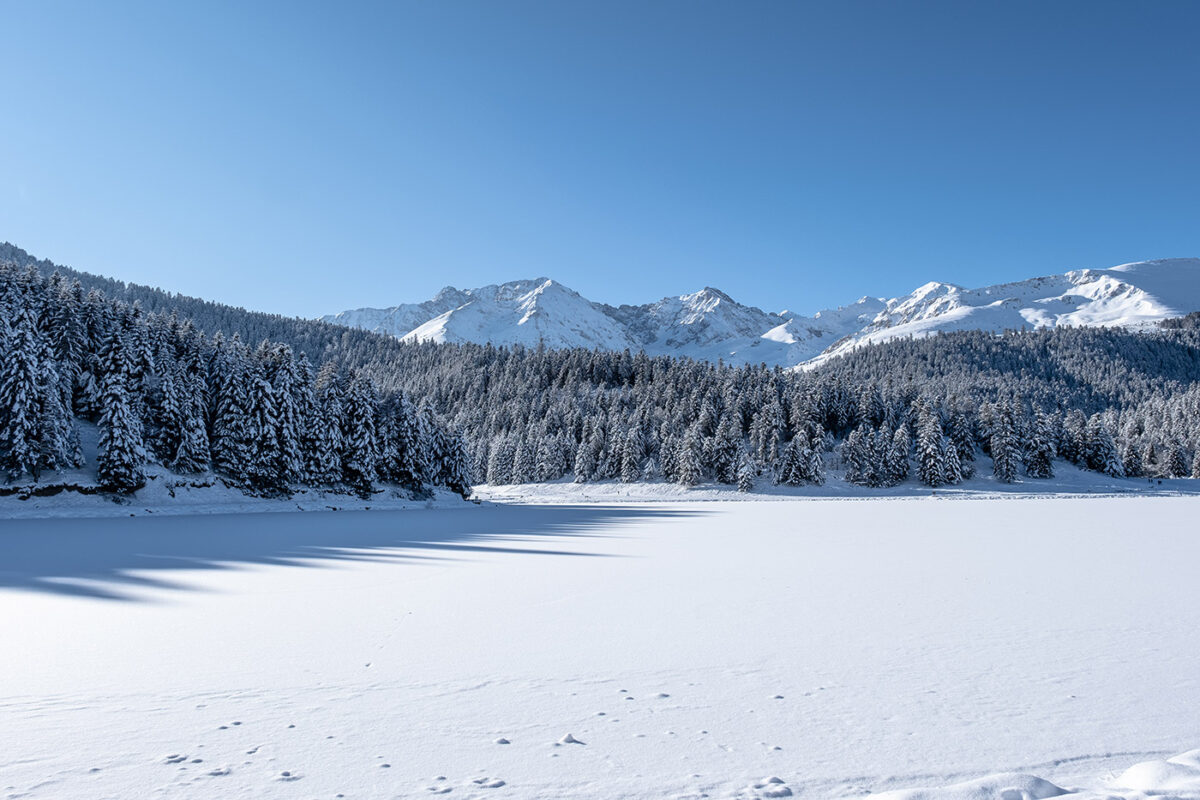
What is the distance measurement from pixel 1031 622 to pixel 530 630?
8360 mm

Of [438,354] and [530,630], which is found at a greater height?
[438,354]

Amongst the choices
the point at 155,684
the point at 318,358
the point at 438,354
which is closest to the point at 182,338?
the point at 155,684

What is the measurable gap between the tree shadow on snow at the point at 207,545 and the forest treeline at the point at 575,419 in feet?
51.3

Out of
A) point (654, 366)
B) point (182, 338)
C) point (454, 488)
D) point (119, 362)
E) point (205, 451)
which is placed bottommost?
point (454, 488)

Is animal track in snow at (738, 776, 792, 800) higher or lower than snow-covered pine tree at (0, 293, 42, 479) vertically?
lower

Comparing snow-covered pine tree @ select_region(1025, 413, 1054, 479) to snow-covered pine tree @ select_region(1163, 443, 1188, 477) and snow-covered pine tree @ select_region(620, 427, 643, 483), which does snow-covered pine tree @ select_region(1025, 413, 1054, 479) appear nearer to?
snow-covered pine tree @ select_region(1163, 443, 1188, 477)

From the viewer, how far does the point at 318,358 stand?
18112 cm

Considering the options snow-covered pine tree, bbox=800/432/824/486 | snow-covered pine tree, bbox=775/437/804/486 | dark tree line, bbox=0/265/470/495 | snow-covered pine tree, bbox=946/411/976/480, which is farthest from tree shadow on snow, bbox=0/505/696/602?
snow-covered pine tree, bbox=946/411/976/480

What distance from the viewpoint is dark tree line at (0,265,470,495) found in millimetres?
37438

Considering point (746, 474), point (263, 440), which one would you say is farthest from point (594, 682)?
point (746, 474)

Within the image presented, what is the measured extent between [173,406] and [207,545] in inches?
1173

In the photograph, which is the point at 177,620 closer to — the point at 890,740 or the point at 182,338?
the point at 890,740

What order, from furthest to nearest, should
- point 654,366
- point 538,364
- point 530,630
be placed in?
point 538,364 < point 654,366 < point 530,630

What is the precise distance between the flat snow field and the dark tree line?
28.5m
